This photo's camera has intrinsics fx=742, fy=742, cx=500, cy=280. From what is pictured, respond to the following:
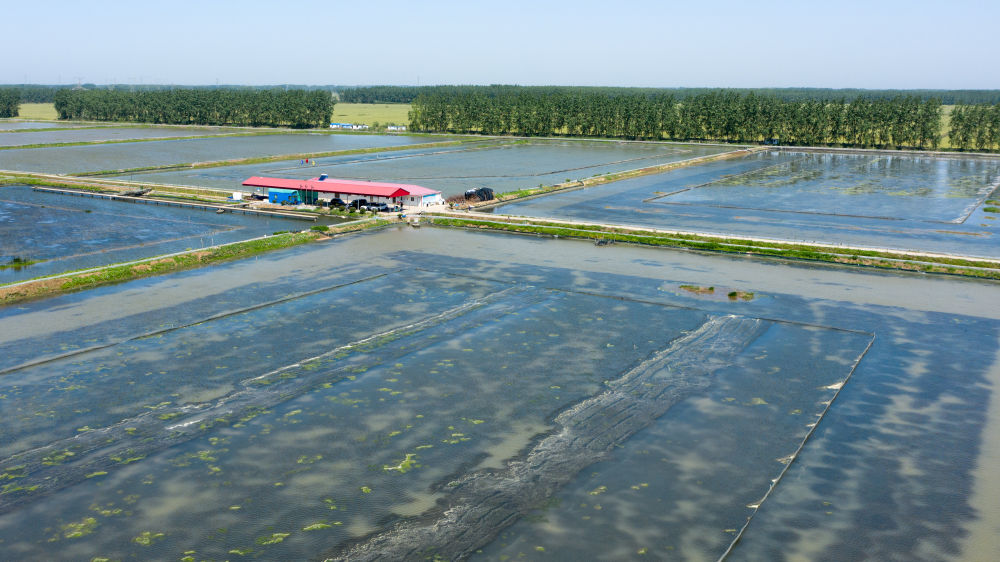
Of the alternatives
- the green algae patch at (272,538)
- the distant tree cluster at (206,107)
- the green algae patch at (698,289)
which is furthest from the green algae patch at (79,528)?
the distant tree cluster at (206,107)

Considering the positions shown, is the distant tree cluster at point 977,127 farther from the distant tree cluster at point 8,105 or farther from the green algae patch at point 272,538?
the distant tree cluster at point 8,105

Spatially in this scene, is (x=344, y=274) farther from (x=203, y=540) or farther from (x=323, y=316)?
(x=203, y=540)

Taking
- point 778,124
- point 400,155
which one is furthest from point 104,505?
point 778,124

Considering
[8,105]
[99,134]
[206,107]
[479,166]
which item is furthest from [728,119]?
[8,105]

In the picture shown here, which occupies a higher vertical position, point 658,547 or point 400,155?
point 400,155

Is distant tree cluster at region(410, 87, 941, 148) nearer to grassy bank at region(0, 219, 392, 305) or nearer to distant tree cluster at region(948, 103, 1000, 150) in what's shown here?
distant tree cluster at region(948, 103, 1000, 150)
